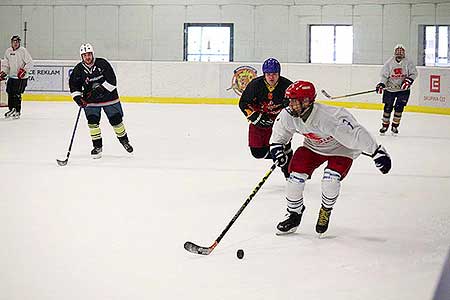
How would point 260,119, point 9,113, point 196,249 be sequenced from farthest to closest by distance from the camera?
point 9,113 → point 260,119 → point 196,249

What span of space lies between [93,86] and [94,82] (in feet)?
0.15

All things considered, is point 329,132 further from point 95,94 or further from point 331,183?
point 95,94

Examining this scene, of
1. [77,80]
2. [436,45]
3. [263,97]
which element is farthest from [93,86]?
[436,45]

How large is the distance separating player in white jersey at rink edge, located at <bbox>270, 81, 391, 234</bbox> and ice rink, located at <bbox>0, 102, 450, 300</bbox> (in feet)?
0.74

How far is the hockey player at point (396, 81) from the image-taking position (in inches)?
428

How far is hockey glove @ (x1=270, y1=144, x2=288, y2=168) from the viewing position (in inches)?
182

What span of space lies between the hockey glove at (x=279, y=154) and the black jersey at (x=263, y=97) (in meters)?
1.61

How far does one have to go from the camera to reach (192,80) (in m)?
16.3

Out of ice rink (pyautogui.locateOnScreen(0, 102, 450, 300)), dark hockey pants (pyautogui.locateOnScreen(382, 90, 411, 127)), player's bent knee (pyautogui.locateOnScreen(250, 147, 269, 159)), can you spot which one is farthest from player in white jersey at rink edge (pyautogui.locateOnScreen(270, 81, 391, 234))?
dark hockey pants (pyautogui.locateOnScreen(382, 90, 411, 127))

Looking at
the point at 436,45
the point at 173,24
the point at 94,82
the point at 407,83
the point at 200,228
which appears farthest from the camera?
the point at 173,24

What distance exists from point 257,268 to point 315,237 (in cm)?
81

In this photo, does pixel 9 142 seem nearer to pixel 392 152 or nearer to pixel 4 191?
pixel 4 191

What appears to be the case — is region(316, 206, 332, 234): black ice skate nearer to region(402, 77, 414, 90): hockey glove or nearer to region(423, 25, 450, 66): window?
region(402, 77, 414, 90): hockey glove

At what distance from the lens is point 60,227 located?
493cm
